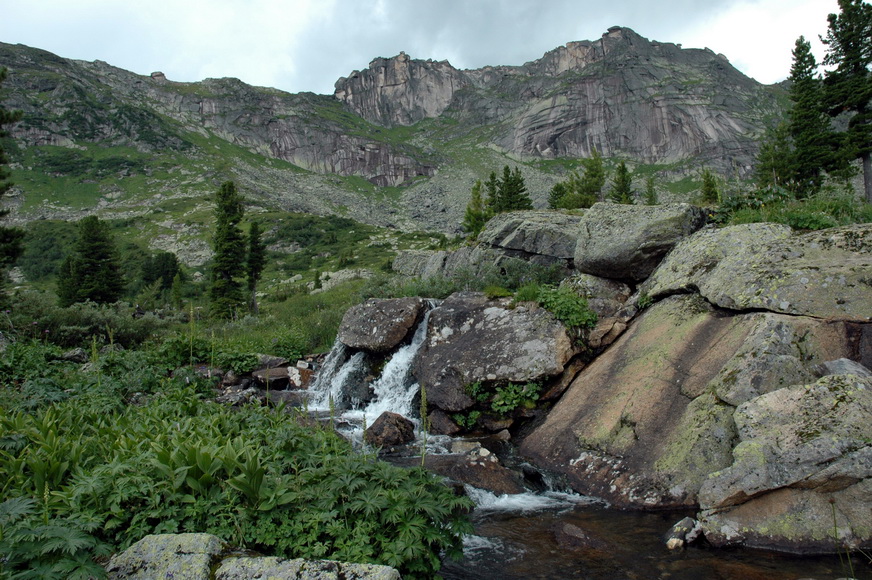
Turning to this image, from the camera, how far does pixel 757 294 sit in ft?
29.1

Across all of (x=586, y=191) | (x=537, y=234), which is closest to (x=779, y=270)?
(x=537, y=234)

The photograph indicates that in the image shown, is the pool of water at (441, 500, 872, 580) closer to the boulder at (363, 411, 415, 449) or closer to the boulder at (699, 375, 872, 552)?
the boulder at (699, 375, 872, 552)

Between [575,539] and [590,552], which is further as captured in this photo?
[575,539]

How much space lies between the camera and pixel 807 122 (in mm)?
36500

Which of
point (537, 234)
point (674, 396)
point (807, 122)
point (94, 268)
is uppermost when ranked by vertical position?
point (807, 122)

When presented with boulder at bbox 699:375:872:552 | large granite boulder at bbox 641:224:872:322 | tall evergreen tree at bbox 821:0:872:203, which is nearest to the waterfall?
large granite boulder at bbox 641:224:872:322

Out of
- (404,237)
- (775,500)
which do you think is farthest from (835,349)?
(404,237)

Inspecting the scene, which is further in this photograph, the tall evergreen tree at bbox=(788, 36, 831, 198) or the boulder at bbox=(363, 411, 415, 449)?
the tall evergreen tree at bbox=(788, 36, 831, 198)

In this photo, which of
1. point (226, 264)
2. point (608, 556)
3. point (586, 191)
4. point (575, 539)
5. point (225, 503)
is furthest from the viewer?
point (586, 191)

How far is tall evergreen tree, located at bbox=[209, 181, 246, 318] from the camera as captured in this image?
1309 inches

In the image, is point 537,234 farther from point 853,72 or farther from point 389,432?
point 853,72

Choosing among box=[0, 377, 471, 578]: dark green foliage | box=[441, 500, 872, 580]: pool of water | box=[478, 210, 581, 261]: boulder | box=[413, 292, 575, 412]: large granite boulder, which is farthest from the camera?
box=[478, 210, 581, 261]: boulder

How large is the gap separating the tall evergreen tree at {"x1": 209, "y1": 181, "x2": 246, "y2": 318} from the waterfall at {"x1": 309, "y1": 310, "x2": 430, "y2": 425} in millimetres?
20153

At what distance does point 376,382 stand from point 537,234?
9515mm
